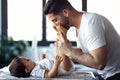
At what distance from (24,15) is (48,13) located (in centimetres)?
314

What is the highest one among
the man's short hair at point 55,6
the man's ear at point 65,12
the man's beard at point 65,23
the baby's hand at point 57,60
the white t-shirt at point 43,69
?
the man's short hair at point 55,6

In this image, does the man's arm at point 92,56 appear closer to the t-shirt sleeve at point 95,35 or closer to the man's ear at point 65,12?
the t-shirt sleeve at point 95,35

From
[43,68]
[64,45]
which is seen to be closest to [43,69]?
[43,68]

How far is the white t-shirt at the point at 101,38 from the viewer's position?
1582 mm

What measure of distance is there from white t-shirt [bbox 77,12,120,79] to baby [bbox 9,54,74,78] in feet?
0.56

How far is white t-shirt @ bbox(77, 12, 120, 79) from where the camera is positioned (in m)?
1.58

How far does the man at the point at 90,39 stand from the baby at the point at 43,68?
138 millimetres

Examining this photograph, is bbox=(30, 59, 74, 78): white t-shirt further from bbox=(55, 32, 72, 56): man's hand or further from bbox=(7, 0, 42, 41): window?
bbox=(7, 0, 42, 41): window

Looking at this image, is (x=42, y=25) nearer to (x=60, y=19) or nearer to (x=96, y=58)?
(x=60, y=19)

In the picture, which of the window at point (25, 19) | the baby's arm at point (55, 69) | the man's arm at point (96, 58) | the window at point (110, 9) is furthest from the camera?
the window at point (25, 19)

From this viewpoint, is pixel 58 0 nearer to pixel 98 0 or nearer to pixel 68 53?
pixel 68 53

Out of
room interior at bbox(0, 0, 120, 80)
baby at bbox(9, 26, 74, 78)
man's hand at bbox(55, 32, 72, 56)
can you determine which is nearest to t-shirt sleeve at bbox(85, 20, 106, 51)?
man's hand at bbox(55, 32, 72, 56)

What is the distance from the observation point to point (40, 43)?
4793mm

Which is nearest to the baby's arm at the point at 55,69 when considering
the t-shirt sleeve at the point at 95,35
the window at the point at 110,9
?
the t-shirt sleeve at the point at 95,35
